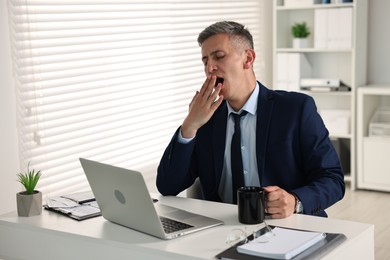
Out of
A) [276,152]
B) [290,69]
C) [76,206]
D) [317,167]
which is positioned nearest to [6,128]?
[76,206]

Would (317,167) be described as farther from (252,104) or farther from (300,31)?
(300,31)

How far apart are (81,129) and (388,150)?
2.55 m

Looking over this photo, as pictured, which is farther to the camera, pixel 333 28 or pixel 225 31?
pixel 333 28

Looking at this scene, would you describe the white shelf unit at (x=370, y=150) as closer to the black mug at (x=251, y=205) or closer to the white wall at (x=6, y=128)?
the white wall at (x=6, y=128)

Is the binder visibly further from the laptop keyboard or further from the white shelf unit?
the white shelf unit

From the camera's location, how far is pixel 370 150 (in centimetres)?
535

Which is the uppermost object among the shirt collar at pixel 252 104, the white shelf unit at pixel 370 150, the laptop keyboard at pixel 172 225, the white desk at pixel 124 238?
the shirt collar at pixel 252 104

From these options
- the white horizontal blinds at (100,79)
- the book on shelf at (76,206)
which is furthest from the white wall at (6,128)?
the book on shelf at (76,206)

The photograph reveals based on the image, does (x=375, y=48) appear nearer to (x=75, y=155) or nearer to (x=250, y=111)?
(x=75, y=155)

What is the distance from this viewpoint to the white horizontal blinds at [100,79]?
365 centimetres

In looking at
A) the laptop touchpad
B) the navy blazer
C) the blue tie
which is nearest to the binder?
the laptop touchpad

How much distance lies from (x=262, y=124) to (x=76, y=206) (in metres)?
0.77

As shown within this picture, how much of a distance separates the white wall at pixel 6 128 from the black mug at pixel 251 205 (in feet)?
6.00

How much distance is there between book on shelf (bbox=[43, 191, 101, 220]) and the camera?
2295 millimetres
